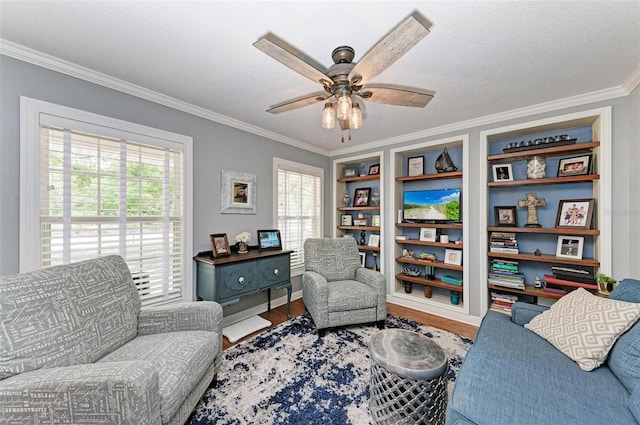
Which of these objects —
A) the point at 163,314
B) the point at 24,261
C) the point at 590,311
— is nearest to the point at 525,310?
the point at 590,311

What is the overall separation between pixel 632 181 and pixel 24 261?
475cm

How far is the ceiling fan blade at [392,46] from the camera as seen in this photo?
102 cm

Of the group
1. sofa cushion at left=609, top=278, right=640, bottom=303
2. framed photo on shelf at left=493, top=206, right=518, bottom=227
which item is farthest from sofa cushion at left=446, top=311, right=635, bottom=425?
framed photo on shelf at left=493, top=206, right=518, bottom=227

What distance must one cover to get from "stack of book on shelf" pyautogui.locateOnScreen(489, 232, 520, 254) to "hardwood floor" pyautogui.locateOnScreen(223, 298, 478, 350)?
0.95m

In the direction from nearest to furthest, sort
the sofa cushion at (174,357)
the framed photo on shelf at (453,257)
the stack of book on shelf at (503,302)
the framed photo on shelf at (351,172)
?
the sofa cushion at (174,357)
the stack of book on shelf at (503,302)
the framed photo on shelf at (453,257)
the framed photo on shelf at (351,172)

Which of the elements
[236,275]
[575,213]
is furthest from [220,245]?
[575,213]

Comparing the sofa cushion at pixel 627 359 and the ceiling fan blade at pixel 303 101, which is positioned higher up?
the ceiling fan blade at pixel 303 101

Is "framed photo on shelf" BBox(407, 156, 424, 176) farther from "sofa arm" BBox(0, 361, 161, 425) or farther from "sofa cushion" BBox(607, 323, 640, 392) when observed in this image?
"sofa arm" BBox(0, 361, 161, 425)

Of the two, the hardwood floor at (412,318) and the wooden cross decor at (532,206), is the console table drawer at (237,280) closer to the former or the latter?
the hardwood floor at (412,318)

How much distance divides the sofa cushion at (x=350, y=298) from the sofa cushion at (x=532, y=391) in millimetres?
1201

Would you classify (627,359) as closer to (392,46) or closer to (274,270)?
(392,46)

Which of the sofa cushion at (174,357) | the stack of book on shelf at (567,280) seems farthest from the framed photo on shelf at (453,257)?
the sofa cushion at (174,357)

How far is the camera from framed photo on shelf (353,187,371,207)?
405 centimetres

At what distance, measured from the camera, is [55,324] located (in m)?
1.23
